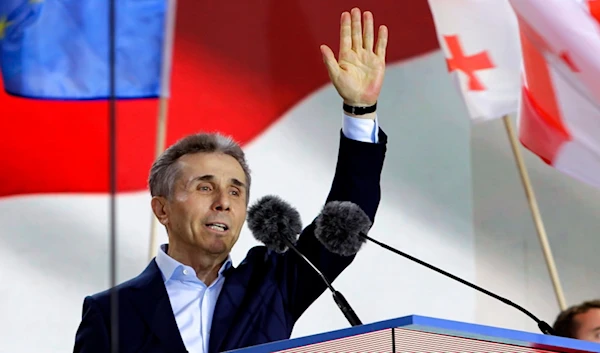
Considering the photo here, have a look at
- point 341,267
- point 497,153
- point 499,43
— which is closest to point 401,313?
point 497,153

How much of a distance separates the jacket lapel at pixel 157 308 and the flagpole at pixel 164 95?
50.9 inches

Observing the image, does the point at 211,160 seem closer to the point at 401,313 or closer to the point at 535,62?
the point at 535,62

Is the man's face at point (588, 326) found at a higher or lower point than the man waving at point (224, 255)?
lower

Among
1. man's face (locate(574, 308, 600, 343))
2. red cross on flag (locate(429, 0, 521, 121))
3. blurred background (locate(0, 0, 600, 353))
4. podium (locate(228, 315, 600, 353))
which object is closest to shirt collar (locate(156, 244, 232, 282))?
man's face (locate(574, 308, 600, 343))

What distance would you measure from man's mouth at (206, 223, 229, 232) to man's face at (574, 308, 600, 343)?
2.26 ft

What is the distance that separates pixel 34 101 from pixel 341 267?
1852 millimetres

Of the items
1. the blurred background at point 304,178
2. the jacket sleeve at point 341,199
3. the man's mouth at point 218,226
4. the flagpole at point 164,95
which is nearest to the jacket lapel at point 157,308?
the man's mouth at point 218,226

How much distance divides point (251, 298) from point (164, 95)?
4.74 ft

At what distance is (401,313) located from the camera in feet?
12.9

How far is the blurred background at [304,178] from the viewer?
358 centimetres

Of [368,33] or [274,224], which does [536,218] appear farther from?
[274,224]

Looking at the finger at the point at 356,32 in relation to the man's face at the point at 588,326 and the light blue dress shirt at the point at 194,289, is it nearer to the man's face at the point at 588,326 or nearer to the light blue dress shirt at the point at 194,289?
the light blue dress shirt at the point at 194,289

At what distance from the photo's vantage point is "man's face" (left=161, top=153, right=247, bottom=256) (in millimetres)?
2035

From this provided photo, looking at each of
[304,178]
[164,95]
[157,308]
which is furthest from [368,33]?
[304,178]
